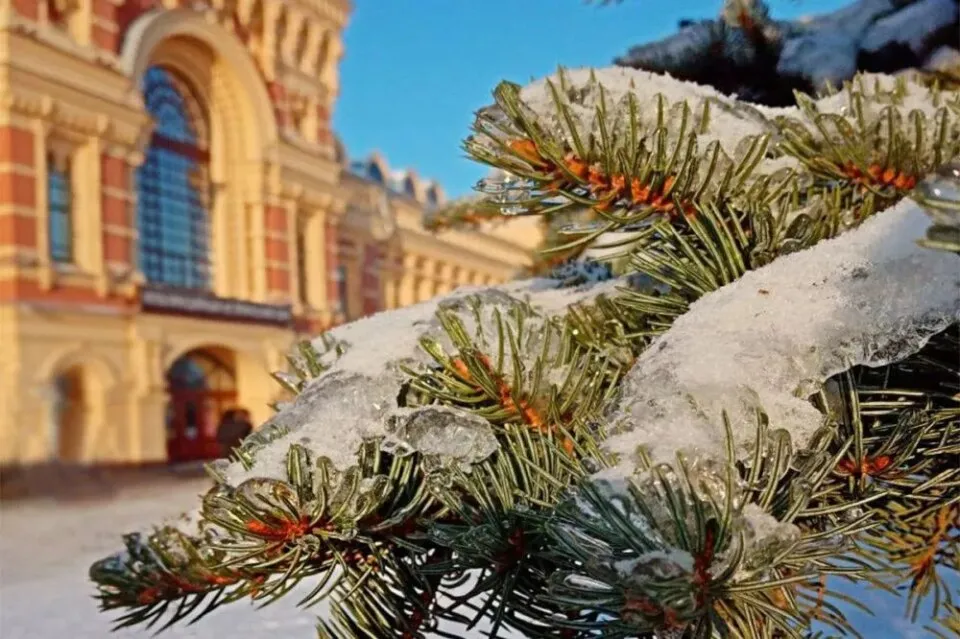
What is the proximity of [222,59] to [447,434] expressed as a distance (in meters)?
10.3

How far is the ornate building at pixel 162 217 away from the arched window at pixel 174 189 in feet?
0.07

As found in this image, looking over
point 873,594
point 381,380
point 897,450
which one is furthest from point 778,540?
point 873,594

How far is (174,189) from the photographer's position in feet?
31.5

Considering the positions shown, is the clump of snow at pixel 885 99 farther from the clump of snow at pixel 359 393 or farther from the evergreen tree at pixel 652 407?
the clump of snow at pixel 359 393

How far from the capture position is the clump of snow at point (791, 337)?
0.41 meters

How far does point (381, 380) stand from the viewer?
1.98 ft

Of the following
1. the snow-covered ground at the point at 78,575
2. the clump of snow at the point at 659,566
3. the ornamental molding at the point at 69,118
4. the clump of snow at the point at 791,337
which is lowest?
the snow-covered ground at the point at 78,575

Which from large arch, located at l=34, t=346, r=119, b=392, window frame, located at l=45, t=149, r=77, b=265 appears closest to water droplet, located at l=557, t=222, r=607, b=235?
large arch, located at l=34, t=346, r=119, b=392

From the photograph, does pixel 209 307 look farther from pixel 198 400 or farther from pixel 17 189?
pixel 17 189

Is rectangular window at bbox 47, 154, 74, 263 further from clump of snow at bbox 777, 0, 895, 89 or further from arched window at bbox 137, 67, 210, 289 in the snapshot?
clump of snow at bbox 777, 0, 895, 89

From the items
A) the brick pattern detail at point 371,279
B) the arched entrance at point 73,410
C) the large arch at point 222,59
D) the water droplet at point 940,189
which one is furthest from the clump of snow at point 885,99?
the brick pattern detail at point 371,279

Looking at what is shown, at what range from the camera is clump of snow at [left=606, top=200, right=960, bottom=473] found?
41 cm

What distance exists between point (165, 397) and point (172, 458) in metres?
0.91

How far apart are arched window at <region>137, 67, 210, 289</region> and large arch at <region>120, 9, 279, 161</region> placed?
1.57ft
